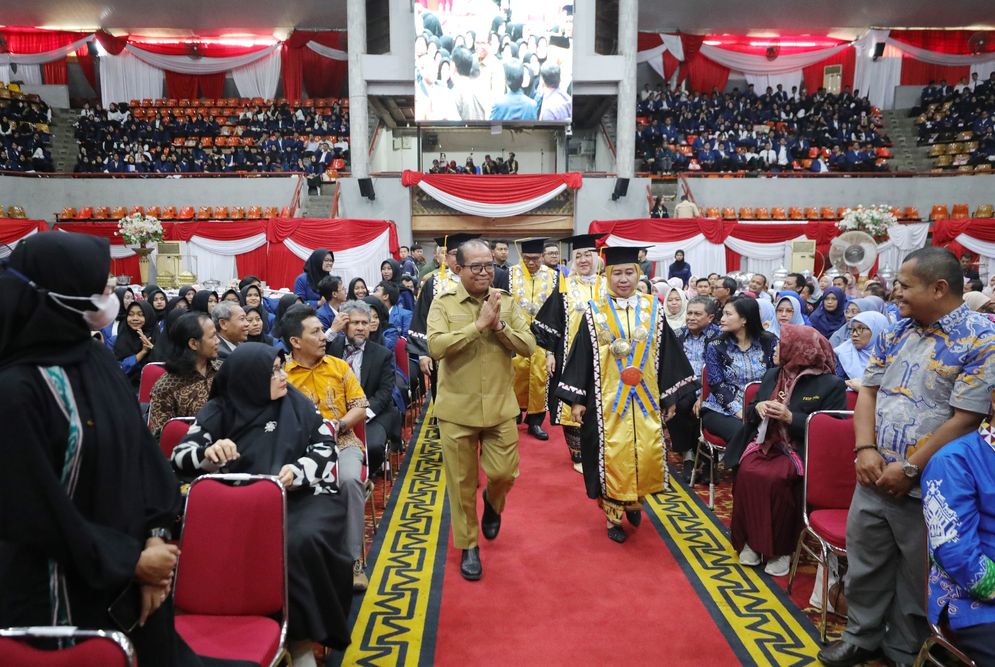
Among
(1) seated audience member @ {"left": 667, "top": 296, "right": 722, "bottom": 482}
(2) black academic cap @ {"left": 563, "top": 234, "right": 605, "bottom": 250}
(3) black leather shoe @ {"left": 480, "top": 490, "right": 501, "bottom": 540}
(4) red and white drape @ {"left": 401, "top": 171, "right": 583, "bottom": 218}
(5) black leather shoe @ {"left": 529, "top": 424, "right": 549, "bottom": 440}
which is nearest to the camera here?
(3) black leather shoe @ {"left": 480, "top": 490, "right": 501, "bottom": 540}

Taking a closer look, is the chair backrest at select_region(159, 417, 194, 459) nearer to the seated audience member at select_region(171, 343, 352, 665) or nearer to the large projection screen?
the seated audience member at select_region(171, 343, 352, 665)

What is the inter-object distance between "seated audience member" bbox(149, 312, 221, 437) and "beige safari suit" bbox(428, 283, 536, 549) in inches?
50.0

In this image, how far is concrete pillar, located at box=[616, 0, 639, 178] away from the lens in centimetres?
1683

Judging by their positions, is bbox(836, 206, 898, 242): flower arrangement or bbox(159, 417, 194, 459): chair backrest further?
bbox(836, 206, 898, 242): flower arrangement

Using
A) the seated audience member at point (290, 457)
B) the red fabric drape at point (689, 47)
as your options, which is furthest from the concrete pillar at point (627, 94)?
the seated audience member at point (290, 457)

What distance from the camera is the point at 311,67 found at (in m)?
23.9

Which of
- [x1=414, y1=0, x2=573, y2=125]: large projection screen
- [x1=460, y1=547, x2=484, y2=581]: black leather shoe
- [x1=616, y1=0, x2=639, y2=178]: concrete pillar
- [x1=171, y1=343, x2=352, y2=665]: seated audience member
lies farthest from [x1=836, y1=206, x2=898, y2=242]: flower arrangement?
[x1=171, y1=343, x2=352, y2=665]: seated audience member

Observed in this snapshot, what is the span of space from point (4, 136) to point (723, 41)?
76.2 ft

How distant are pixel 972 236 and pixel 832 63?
12122 millimetres

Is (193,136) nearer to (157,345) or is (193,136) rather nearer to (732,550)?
(157,345)

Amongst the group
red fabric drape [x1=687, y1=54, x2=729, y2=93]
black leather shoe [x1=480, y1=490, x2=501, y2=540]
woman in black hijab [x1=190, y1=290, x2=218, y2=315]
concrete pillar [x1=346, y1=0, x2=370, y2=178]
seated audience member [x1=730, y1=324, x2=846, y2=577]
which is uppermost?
red fabric drape [x1=687, y1=54, x2=729, y2=93]

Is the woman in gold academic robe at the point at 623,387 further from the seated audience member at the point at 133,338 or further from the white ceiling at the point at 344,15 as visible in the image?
the white ceiling at the point at 344,15

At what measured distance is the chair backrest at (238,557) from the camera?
226 cm

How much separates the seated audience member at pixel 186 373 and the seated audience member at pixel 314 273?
3369 mm
